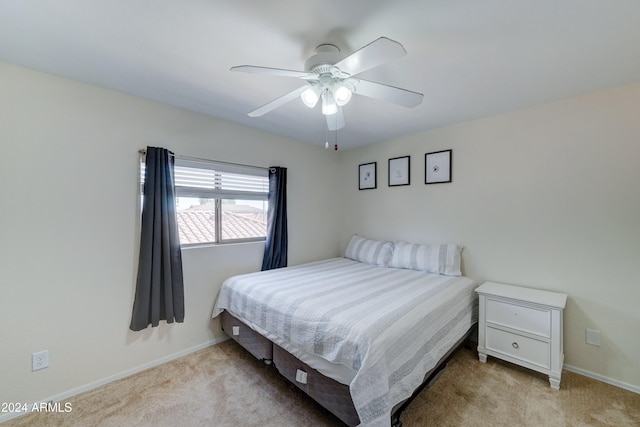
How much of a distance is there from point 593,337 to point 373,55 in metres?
2.71

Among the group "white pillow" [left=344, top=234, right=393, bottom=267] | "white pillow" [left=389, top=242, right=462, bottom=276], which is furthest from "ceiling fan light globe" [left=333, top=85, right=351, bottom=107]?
"white pillow" [left=344, top=234, right=393, bottom=267]

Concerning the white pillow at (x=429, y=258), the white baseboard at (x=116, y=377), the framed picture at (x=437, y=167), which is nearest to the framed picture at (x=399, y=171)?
the framed picture at (x=437, y=167)

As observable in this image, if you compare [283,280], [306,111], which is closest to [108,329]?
[283,280]

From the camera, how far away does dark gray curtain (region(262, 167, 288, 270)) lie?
9.70 feet

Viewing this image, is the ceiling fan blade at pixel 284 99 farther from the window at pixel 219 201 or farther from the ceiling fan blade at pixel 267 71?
the window at pixel 219 201

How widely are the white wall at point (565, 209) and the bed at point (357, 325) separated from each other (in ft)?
1.39

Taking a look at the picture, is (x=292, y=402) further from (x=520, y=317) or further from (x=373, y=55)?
(x=373, y=55)

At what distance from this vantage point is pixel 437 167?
2.90 metres

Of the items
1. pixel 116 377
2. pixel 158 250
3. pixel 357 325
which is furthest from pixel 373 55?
pixel 116 377

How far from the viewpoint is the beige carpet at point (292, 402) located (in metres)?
1.60

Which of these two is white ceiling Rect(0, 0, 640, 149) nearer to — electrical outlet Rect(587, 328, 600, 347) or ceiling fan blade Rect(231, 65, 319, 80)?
ceiling fan blade Rect(231, 65, 319, 80)

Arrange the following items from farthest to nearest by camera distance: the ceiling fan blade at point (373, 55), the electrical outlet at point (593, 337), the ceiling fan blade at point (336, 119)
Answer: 1. the electrical outlet at point (593, 337)
2. the ceiling fan blade at point (336, 119)
3. the ceiling fan blade at point (373, 55)

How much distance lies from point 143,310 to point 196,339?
613 mm

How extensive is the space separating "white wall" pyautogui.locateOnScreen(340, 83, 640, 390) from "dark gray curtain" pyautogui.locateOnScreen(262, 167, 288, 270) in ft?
5.57
